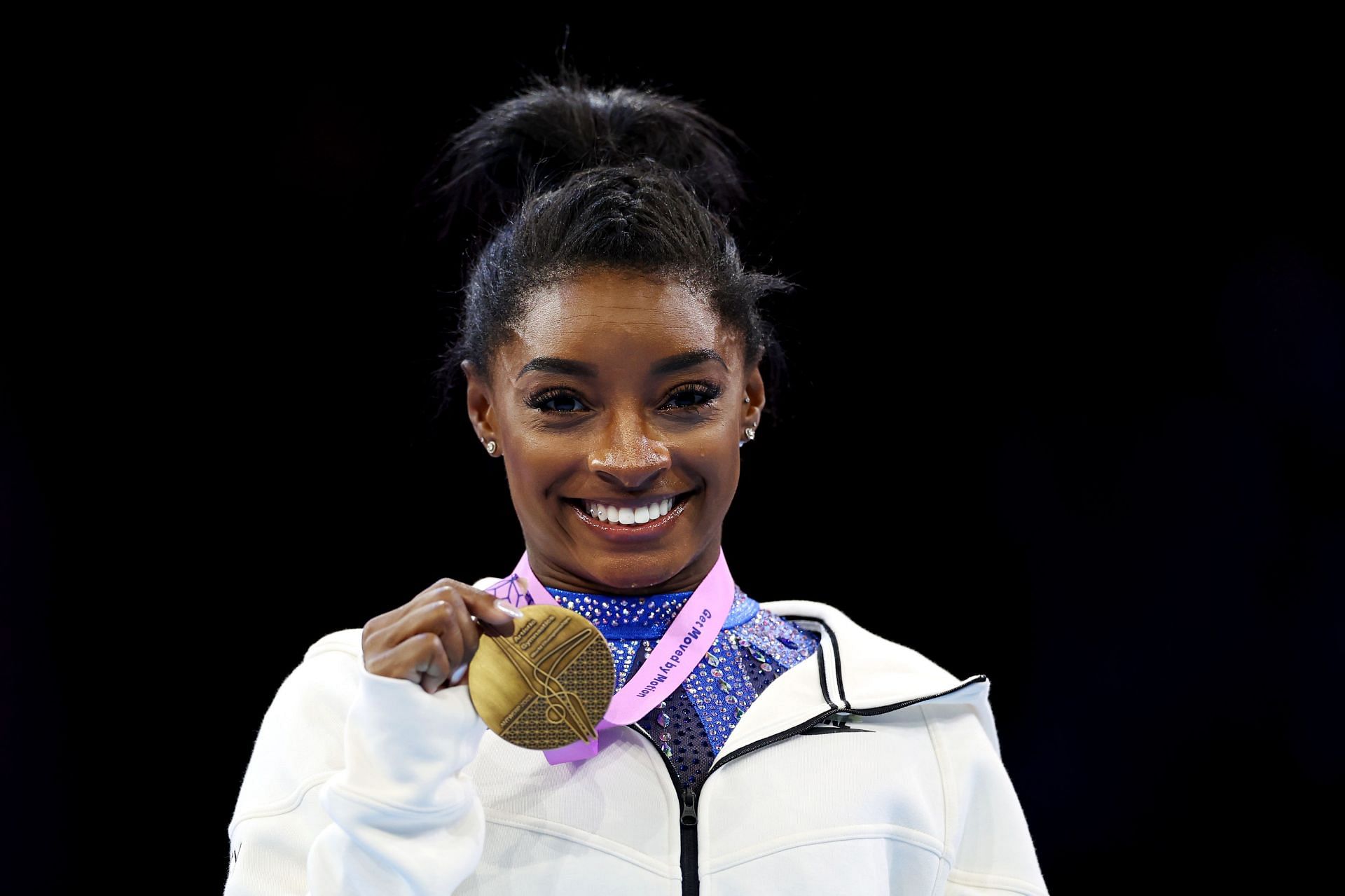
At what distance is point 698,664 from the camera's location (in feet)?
5.89

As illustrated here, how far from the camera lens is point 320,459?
251cm

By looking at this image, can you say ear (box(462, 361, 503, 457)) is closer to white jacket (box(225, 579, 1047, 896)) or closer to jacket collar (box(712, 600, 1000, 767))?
white jacket (box(225, 579, 1047, 896))

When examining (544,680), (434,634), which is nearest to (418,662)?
(434,634)

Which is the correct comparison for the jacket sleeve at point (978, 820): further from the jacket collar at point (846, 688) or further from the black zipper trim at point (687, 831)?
the black zipper trim at point (687, 831)

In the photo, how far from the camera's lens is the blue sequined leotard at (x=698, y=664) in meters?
1.71

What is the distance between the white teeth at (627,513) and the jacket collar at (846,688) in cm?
28

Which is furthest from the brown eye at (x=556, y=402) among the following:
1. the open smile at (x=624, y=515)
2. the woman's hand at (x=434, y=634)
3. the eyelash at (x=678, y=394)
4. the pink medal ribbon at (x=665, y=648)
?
the woman's hand at (x=434, y=634)

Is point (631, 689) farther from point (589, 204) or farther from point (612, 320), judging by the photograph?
point (589, 204)

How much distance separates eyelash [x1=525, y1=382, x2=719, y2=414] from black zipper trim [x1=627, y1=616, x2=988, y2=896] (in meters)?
0.39

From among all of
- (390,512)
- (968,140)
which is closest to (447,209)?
(390,512)

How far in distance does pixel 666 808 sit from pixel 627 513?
0.38m

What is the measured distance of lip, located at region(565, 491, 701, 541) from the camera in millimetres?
1732

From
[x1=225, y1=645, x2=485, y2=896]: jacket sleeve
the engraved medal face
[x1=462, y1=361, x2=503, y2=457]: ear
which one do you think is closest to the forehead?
[x1=462, y1=361, x2=503, y2=457]: ear

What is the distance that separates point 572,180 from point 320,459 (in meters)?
0.89
